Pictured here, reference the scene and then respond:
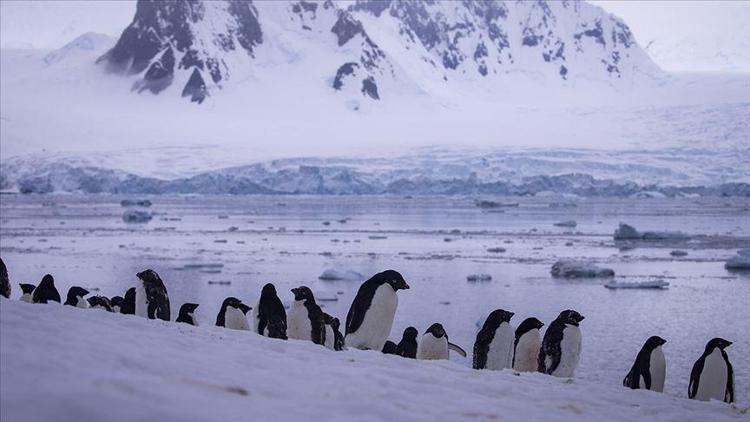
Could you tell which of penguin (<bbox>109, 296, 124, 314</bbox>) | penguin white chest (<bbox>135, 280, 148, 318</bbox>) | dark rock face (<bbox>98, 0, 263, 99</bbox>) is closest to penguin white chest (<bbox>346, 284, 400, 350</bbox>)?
penguin white chest (<bbox>135, 280, 148, 318</bbox>)

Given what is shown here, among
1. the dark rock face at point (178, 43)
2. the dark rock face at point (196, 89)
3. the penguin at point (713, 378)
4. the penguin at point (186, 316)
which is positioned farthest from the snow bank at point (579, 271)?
the dark rock face at point (178, 43)

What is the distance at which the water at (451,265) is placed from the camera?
34.0 feet

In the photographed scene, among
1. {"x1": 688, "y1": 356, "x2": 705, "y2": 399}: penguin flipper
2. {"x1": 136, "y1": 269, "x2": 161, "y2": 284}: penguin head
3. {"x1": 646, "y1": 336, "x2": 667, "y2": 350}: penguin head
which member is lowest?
{"x1": 688, "y1": 356, "x2": 705, "y2": 399}: penguin flipper

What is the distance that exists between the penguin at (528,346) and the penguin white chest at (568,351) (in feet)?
1.26

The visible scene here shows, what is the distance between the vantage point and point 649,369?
660 cm

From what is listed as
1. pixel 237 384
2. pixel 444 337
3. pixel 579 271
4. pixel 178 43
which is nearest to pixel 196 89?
pixel 178 43

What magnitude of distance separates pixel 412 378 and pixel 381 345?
257cm

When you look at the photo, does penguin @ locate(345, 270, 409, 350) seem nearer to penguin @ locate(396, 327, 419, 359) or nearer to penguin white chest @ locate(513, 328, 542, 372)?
penguin @ locate(396, 327, 419, 359)

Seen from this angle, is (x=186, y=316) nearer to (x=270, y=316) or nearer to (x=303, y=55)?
(x=270, y=316)

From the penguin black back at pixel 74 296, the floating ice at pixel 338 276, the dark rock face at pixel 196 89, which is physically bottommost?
the floating ice at pixel 338 276

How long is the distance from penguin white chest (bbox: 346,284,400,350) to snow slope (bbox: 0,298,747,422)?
1501 mm

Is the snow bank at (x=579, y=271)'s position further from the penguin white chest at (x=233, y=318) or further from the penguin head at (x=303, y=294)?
the penguin head at (x=303, y=294)

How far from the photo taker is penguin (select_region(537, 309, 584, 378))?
22.3ft

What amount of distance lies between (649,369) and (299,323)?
250cm
